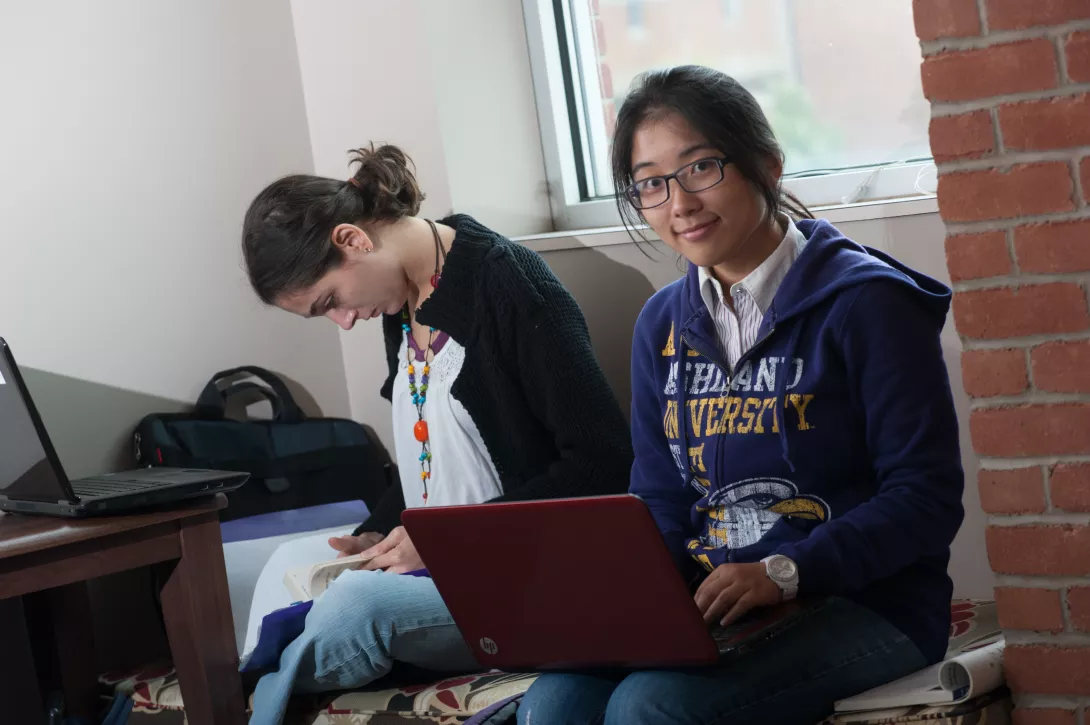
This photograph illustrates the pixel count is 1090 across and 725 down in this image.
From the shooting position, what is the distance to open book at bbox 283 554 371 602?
1.82 metres

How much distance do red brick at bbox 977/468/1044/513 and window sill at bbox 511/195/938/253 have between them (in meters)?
0.52

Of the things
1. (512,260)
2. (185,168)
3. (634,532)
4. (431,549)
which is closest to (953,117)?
(634,532)

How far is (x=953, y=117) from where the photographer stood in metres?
1.21

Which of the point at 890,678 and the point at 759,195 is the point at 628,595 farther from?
the point at 759,195

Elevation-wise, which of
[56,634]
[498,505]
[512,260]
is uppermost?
[512,260]

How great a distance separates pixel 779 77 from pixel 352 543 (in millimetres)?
1122

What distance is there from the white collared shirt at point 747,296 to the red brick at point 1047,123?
298 millimetres

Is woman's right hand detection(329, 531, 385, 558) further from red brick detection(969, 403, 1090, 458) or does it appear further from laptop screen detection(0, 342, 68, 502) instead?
red brick detection(969, 403, 1090, 458)

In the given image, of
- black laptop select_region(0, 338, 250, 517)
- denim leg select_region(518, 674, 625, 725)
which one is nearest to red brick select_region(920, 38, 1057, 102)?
denim leg select_region(518, 674, 625, 725)

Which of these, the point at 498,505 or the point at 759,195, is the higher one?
the point at 759,195

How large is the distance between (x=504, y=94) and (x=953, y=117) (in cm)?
134

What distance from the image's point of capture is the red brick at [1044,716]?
1241 millimetres

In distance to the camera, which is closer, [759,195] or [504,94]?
[759,195]

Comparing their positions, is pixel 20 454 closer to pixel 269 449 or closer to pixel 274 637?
pixel 274 637
